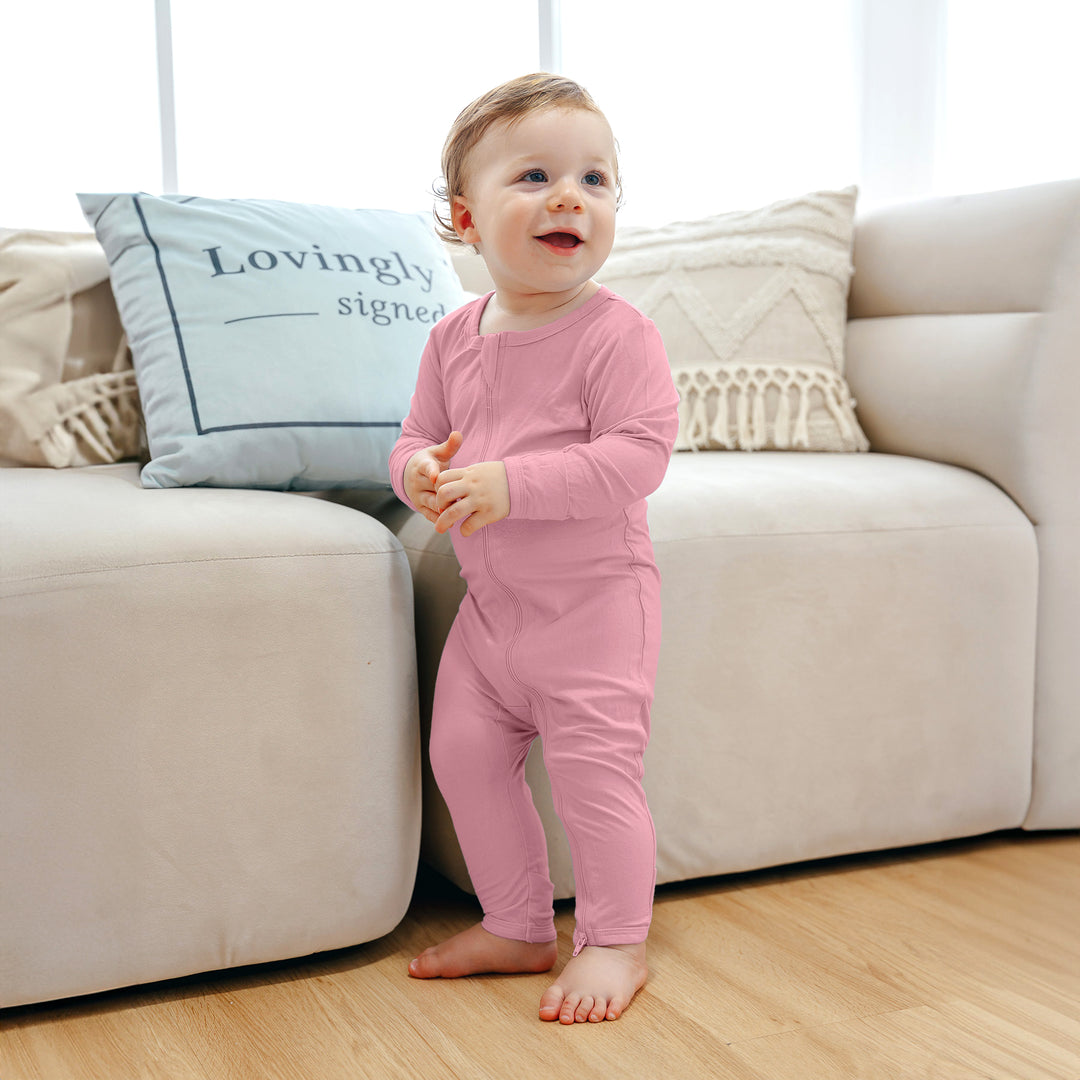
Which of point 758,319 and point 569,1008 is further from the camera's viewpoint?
point 758,319

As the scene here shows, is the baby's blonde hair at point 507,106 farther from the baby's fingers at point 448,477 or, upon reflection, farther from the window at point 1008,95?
the window at point 1008,95

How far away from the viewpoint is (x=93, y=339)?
1.44 meters

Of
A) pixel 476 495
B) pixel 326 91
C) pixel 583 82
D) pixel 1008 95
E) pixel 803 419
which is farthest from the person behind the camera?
pixel 1008 95

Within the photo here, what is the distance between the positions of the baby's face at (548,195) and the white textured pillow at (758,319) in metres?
0.61

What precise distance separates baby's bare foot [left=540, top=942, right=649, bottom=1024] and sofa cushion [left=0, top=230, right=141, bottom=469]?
84 cm

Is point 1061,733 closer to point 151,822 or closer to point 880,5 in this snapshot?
point 151,822

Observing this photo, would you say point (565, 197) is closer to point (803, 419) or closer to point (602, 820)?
point (602, 820)

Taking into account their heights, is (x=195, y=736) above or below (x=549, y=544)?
below

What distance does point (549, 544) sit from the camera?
1066 millimetres

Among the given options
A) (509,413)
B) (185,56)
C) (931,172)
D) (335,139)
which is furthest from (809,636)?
(931,172)

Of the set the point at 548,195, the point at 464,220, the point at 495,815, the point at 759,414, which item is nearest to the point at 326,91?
the point at 759,414

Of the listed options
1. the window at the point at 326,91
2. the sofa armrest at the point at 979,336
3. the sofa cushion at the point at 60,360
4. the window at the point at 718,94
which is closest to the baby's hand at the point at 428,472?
the sofa cushion at the point at 60,360

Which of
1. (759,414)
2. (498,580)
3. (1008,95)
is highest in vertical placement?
(1008,95)

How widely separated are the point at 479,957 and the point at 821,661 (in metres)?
0.51
